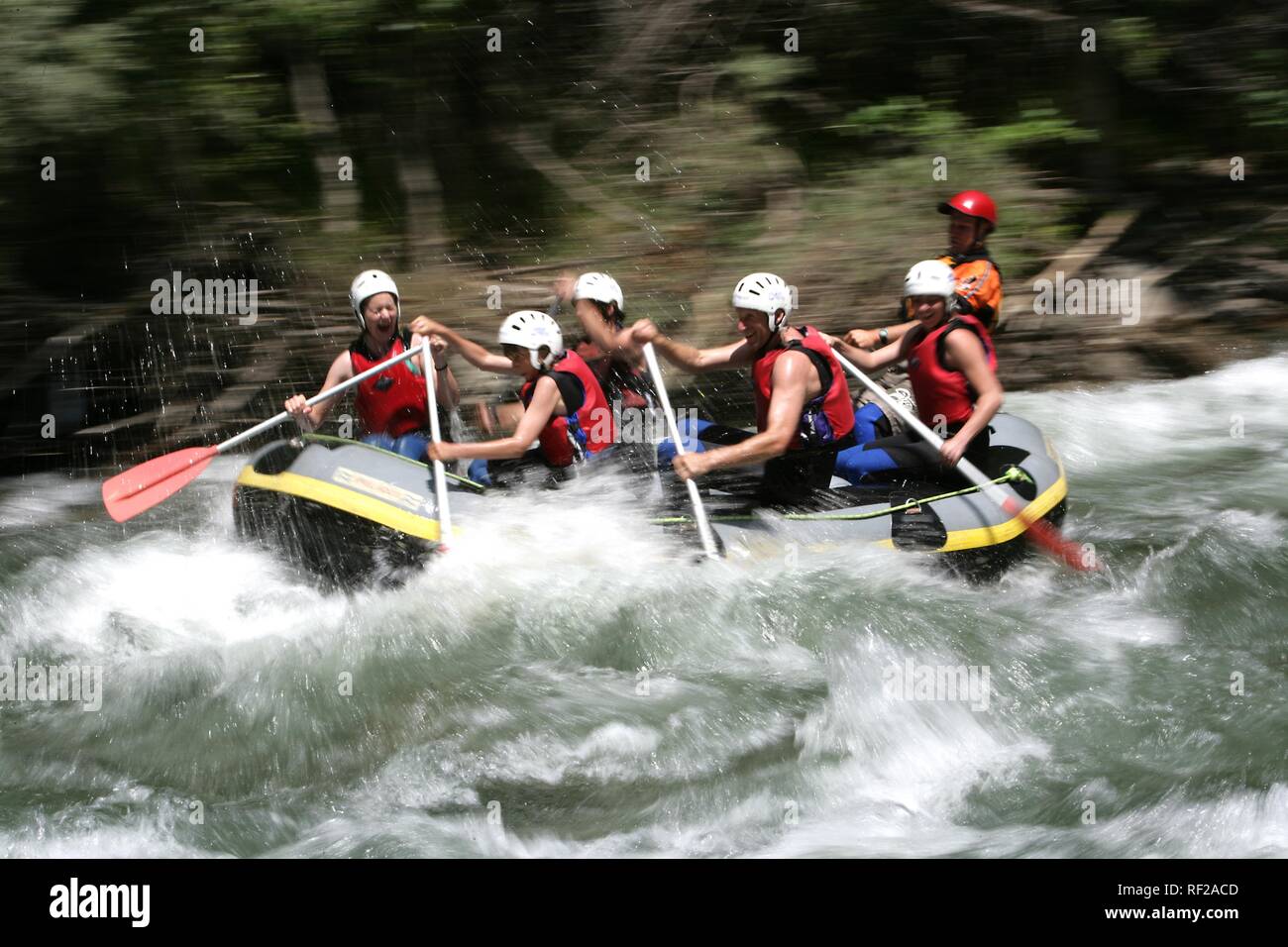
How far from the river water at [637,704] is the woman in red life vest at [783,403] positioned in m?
0.42

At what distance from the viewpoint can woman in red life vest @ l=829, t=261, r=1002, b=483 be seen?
20.9ft

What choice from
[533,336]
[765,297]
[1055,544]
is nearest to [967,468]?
[1055,544]

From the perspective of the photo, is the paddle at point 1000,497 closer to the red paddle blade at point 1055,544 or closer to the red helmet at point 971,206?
the red paddle blade at point 1055,544

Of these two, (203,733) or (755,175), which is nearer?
(203,733)

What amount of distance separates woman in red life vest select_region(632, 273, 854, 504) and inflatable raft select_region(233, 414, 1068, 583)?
155 mm

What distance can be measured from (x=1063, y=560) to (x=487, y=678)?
2870 mm

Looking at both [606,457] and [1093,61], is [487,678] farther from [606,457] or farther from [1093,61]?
[1093,61]

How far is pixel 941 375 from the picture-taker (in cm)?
649

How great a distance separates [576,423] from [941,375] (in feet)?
5.86

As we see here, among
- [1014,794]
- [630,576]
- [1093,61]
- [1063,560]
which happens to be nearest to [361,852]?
[630,576]

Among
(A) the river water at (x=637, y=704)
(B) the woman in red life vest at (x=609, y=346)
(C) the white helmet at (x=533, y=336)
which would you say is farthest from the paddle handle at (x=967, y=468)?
(C) the white helmet at (x=533, y=336)

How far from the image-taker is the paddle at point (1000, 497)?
251 inches

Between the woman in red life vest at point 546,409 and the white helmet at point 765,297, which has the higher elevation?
the white helmet at point 765,297
